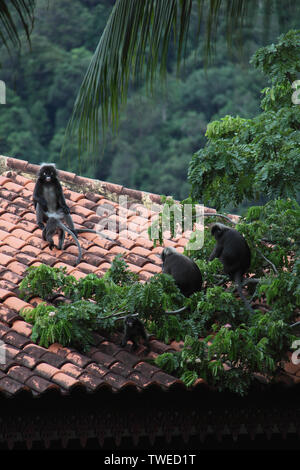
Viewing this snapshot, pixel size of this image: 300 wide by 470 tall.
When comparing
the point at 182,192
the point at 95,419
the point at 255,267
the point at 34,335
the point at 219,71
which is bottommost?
the point at 95,419

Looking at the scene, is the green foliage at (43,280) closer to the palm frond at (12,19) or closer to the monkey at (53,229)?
the monkey at (53,229)

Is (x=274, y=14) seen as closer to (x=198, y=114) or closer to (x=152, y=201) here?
(x=152, y=201)

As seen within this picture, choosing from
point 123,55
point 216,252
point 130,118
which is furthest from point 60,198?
point 130,118

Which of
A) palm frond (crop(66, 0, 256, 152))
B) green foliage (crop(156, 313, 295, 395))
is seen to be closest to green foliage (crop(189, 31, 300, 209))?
green foliage (crop(156, 313, 295, 395))

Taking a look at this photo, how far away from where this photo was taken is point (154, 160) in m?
31.2

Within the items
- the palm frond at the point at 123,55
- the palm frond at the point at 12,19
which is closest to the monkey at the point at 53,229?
the palm frond at the point at 123,55

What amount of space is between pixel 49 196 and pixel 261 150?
2.24 metres

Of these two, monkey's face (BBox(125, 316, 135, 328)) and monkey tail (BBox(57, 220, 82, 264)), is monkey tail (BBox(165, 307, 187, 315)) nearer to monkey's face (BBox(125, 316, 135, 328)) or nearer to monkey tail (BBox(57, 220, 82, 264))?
monkey's face (BBox(125, 316, 135, 328))

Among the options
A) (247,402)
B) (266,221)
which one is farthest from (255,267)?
(247,402)

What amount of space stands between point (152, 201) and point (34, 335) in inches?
137

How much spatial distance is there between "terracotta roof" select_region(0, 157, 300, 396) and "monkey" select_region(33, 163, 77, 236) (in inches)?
11.0

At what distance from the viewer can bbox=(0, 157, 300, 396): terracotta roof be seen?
17.4ft

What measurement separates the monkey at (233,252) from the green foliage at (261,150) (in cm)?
50

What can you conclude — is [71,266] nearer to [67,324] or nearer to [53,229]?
[53,229]
